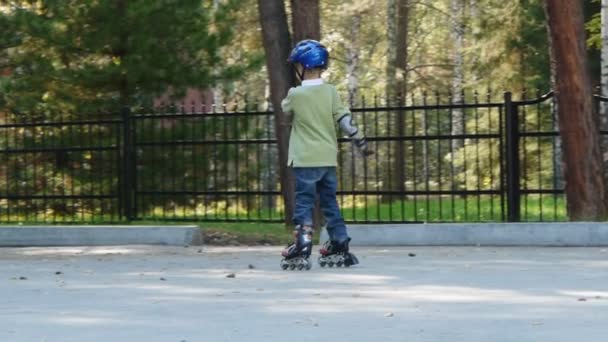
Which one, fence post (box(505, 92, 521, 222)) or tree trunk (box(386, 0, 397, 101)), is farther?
tree trunk (box(386, 0, 397, 101))

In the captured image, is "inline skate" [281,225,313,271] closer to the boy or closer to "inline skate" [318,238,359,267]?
the boy

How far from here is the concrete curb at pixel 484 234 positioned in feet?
43.9

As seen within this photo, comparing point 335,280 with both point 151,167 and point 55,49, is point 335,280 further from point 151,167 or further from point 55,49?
point 55,49

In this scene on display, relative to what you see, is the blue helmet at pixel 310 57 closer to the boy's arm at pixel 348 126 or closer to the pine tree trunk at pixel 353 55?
the boy's arm at pixel 348 126

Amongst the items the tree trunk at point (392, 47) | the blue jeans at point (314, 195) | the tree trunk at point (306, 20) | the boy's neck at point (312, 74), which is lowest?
the blue jeans at point (314, 195)

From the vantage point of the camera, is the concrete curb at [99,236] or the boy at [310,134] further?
the concrete curb at [99,236]

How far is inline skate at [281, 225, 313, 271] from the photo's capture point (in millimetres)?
11102

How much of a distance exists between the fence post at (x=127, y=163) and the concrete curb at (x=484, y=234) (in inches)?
168

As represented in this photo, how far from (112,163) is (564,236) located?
8.06 m

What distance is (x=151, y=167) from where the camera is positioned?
1859cm

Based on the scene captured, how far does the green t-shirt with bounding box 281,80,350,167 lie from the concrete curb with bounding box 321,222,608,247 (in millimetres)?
3027

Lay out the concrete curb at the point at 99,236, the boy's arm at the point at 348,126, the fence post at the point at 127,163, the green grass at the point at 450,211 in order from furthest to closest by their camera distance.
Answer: the green grass at the point at 450,211, the fence post at the point at 127,163, the concrete curb at the point at 99,236, the boy's arm at the point at 348,126

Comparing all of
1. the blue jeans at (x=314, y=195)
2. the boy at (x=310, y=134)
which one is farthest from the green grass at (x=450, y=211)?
the boy at (x=310, y=134)

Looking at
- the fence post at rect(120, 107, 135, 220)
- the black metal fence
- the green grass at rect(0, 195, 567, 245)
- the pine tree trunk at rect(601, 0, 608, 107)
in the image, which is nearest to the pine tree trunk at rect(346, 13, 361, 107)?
the pine tree trunk at rect(601, 0, 608, 107)
